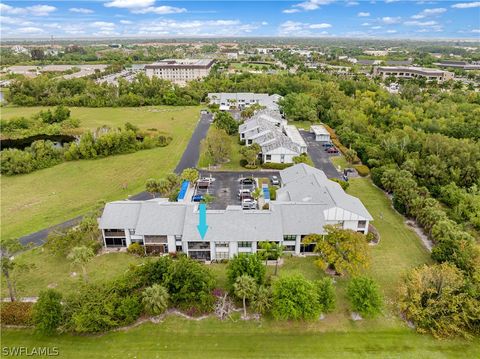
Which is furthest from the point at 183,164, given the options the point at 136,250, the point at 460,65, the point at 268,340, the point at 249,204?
the point at 460,65

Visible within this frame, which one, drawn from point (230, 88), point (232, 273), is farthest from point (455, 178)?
point (230, 88)

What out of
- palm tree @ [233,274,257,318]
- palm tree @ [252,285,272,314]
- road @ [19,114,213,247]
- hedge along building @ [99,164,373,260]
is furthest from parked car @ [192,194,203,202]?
palm tree @ [252,285,272,314]

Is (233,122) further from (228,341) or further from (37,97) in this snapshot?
(37,97)

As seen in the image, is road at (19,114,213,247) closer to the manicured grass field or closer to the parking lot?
the manicured grass field

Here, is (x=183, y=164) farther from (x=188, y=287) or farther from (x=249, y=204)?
(x=188, y=287)

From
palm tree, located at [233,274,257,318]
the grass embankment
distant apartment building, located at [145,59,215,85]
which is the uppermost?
distant apartment building, located at [145,59,215,85]
